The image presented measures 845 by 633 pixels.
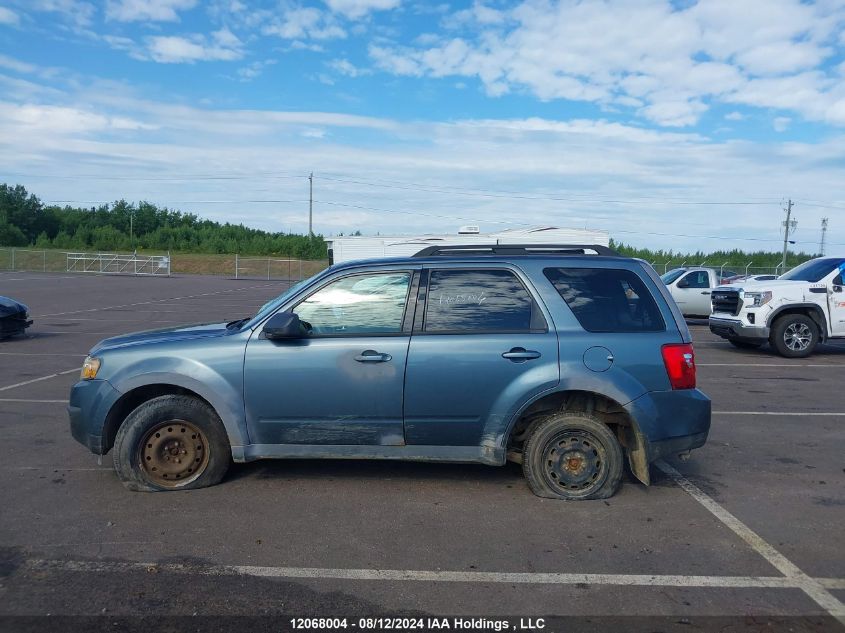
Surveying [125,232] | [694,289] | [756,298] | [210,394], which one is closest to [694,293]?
[694,289]

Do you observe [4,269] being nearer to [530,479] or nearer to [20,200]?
[20,200]

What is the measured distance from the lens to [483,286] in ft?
19.0

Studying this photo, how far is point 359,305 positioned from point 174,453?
1.78m

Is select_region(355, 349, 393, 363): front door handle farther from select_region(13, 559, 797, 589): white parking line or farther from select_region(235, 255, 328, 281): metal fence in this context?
select_region(235, 255, 328, 281): metal fence

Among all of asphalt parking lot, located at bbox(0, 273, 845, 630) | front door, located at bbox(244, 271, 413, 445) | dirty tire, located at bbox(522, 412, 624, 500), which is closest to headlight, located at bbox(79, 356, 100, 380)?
asphalt parking lot, located at bbox(0, 273, 845, 630)

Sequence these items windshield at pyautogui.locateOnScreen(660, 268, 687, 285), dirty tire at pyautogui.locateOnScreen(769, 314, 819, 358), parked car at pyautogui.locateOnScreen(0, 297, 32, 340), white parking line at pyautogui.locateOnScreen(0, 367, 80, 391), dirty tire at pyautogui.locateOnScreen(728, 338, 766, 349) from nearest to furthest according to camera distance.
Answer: white parking line at pyautogui.locateOnScreen(0, 367, 80, 391)
dirty tire at pyautogui.locateOnScreen(769, 314, 819, 358)
parked car at pyautogui.locateOnScreen(0, 297, 32, 340)
dirty tire at pyautogui.locateOnScreen(728, 338, 766, 349)
windshield at pyautogui.locateOnScreen(660, 268, 687, 285)

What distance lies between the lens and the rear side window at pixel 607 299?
5688 mm

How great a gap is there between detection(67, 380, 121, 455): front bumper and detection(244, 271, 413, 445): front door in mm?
1059

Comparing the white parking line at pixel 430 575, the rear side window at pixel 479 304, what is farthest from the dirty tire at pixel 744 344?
the white parking line at pixel 430 575

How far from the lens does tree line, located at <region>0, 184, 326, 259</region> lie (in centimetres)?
7962

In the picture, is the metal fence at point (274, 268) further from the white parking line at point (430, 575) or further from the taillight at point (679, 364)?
the white parking line at point (430, 575)

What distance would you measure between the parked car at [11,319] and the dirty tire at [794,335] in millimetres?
14512

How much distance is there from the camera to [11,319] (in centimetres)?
1505

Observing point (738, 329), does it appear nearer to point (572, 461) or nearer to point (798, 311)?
point (798, 311)
